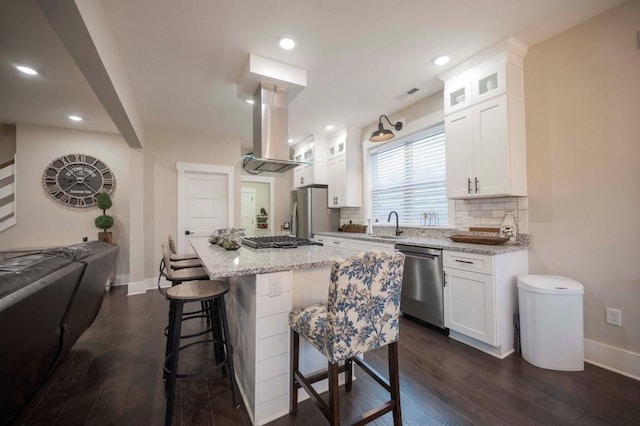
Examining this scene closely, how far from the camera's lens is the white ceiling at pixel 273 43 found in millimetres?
2016

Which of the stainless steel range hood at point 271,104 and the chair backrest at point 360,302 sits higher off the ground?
the stainless steel range hood at point 271,104

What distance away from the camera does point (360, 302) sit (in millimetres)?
1282

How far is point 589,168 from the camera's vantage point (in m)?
2.18

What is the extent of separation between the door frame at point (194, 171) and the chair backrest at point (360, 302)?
13.9 feet

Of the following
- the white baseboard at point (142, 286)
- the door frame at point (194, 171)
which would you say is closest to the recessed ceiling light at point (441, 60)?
the door frame at point (194, 171)

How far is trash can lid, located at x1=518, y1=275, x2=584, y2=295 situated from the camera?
79.0 inches

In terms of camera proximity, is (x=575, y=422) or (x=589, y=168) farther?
(x=589, y=168)

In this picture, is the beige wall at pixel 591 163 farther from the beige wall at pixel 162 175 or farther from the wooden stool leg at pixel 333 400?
the beige wall at pixel 162 175

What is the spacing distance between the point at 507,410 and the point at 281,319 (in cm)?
151

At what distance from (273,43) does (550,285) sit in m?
3.15

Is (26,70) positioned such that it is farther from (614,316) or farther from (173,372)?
(614,316)

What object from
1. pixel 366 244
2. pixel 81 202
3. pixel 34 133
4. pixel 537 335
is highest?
pixel 34 133

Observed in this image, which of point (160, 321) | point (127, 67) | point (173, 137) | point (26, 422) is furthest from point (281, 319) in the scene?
point (173, 137)

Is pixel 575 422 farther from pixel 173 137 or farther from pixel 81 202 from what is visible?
pixel 81 202
